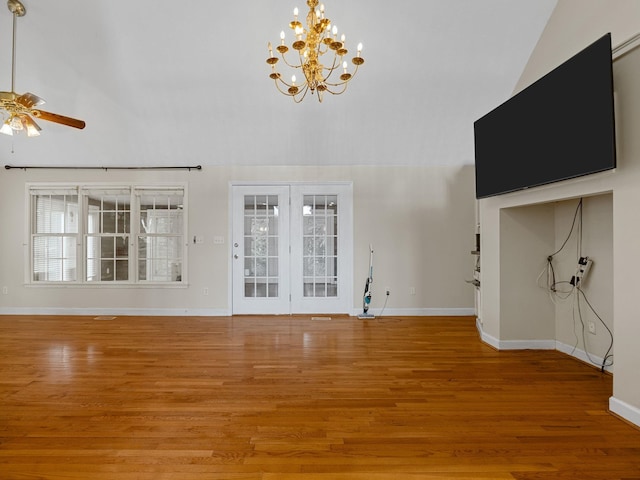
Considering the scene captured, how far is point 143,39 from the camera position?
12.8ft

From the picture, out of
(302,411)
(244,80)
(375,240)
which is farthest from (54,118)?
(375,240)

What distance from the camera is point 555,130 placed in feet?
9.50

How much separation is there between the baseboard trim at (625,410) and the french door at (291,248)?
3.57 metres

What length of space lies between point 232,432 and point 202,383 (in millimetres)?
904

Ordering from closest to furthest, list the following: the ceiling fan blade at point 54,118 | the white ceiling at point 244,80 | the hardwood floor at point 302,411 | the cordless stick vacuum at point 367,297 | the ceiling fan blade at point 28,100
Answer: the hardwood floor at point 302,411, the ceiling fan blade at point 28,100, the ceiling fan blade at point 54,118, the white ceiling at point 244,80, the cordless stick vacuum at point 367,297

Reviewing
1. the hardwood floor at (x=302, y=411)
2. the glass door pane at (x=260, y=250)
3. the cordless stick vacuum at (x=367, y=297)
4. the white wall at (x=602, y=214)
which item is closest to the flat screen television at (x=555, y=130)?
the white wall at (x=602, y=214)

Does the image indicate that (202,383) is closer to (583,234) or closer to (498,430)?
(498,430)

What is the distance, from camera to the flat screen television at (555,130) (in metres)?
2.43

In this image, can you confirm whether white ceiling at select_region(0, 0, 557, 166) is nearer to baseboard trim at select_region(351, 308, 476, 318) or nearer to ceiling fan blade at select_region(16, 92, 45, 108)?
ceiling fan blade at select_region(16, 92, 45, 108)

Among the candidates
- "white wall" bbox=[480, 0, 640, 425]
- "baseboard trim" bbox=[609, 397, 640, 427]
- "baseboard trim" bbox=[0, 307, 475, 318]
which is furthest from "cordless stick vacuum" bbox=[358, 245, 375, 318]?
"baseboard trim" bbox=[609, 397, 640, 427]

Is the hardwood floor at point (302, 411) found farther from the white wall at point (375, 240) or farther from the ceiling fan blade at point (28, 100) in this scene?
the ceiling fan blade at point (28, 100)

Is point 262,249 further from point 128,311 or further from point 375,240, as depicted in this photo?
point 128,311

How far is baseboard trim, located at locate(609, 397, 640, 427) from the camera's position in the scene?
2.31 meters

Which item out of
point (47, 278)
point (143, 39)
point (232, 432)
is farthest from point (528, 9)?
point (47, 278)
